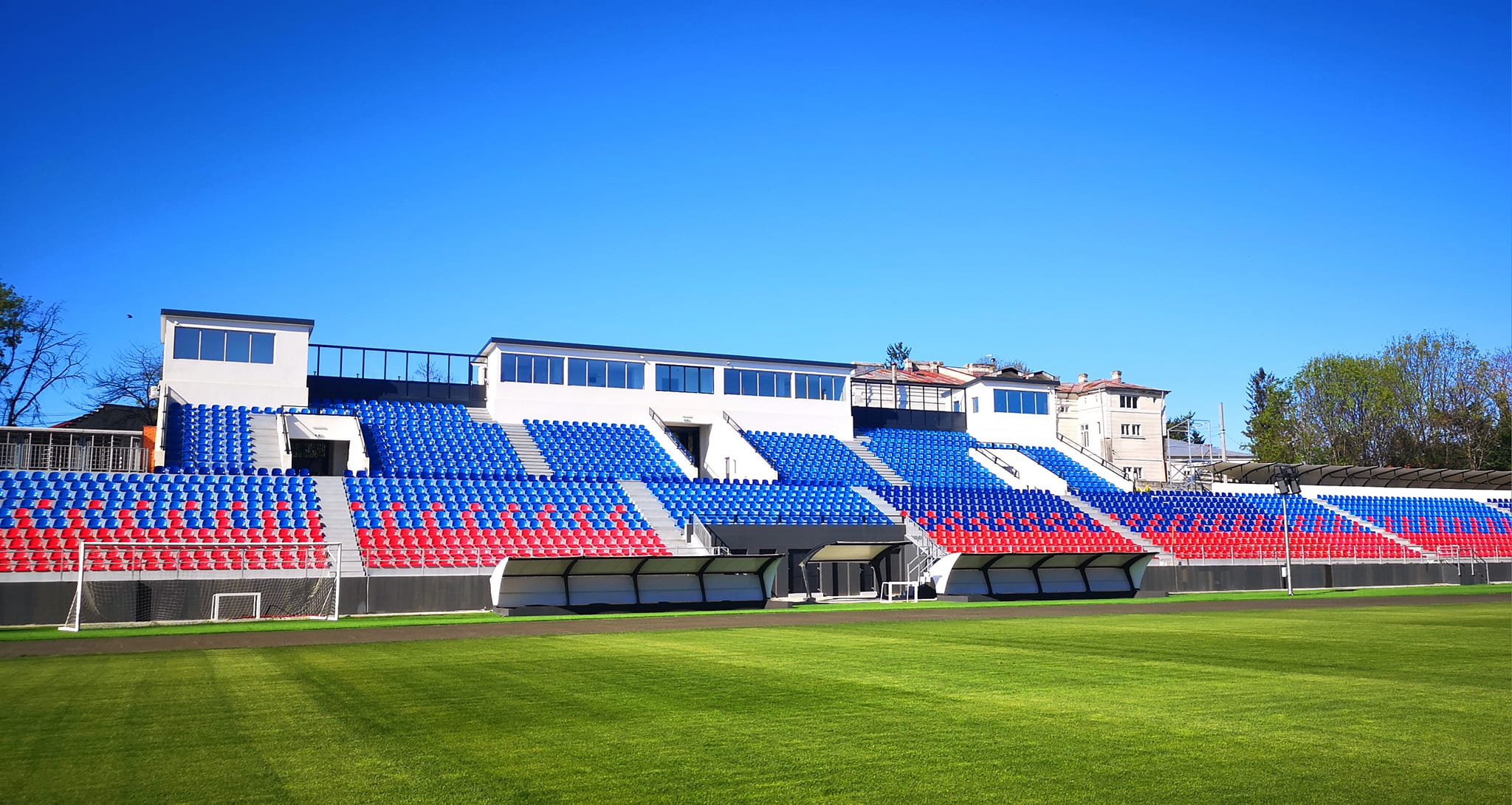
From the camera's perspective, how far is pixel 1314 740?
7941mm

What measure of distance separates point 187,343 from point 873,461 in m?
29.2

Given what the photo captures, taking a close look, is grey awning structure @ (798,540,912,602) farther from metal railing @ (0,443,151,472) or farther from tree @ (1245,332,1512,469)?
tree @ (1245,332,1512,469)

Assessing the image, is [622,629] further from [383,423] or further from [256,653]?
[383,423]

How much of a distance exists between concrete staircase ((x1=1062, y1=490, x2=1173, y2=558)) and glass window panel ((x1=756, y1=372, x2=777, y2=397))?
14193 millimetres

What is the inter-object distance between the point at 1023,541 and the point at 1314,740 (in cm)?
3565

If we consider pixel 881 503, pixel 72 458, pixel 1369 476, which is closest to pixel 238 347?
pixel 72 458

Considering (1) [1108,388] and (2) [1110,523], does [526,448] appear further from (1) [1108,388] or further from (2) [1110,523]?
(1) [1108,388]

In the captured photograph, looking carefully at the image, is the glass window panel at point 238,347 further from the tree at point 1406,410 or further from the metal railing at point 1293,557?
the tree at point 1406,410

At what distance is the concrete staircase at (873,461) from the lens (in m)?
49.7

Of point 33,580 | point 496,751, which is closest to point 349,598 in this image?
point 33,580

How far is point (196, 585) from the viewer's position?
28047 mm

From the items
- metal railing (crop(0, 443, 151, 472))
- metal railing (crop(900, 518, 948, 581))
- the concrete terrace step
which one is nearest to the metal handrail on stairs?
metal railing (crop(900, 518, 948, 581))

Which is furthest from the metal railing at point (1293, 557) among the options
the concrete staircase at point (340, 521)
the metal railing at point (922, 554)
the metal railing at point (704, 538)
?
the concrete staircase at point (340, 521)

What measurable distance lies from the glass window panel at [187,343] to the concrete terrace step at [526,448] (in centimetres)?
1092
